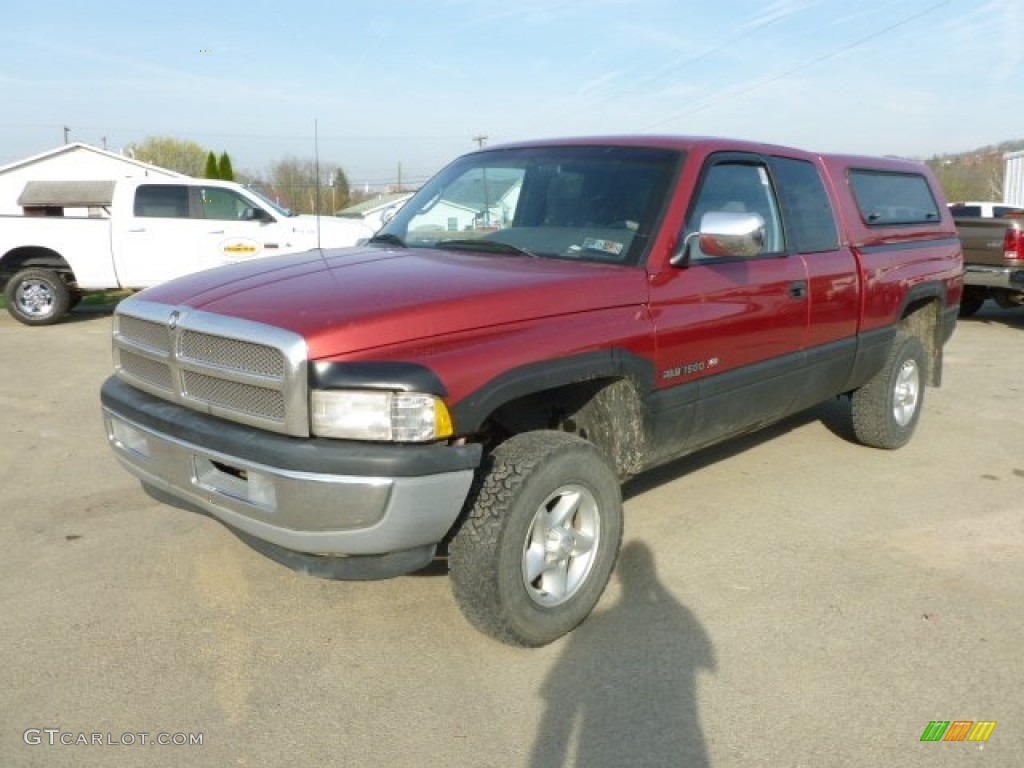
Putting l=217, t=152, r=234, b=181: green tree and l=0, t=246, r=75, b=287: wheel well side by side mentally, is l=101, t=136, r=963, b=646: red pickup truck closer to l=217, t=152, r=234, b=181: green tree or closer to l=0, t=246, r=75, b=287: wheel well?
l=0, t=246, r=75, b=287: wheel well

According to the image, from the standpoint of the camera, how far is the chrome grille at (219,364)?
2.65 metres

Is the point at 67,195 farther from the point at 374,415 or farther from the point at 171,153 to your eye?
the point at 171,153

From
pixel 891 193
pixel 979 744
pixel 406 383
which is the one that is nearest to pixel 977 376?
pixel 891 193

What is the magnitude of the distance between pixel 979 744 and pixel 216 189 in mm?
11661

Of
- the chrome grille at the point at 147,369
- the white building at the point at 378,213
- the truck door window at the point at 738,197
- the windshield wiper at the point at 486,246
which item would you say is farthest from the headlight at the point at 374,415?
the white building at the point at 378,213

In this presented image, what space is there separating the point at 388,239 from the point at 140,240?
8797 millimetres

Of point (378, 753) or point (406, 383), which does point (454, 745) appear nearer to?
point (378, 753)

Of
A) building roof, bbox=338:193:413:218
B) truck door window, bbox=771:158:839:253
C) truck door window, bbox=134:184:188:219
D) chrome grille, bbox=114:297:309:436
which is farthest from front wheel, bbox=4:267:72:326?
truck door window, bbox=771:158:839:253

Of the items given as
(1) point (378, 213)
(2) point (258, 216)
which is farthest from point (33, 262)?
(1) point (378, 213)

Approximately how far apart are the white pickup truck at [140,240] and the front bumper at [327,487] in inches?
354

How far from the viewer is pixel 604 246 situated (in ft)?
11.9

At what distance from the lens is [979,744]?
261cm

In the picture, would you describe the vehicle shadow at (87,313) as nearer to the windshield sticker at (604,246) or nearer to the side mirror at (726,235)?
the windshield sticker at (604,246)
